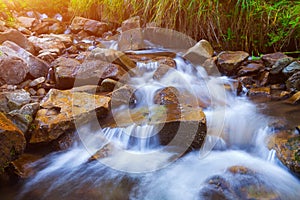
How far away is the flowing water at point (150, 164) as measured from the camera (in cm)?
234

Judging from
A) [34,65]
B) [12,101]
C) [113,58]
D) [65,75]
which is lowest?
[12,101]

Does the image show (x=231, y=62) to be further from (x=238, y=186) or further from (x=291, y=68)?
(x=238, y=186)

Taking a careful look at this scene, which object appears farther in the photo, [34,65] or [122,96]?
[34,65]

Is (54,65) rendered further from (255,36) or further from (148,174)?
(255,36)

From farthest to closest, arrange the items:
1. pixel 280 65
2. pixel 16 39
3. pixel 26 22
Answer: pixel 26 22 < pixel 16 39 < pixel 280 65

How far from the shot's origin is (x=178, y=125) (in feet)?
8.63

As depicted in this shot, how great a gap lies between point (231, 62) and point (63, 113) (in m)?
3.05

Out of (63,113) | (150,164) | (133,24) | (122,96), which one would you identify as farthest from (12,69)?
(133,24)

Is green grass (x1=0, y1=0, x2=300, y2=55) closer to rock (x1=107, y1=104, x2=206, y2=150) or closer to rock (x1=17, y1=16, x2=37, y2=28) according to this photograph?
rock (x1=107, y1=104, x2=206, y2=150)

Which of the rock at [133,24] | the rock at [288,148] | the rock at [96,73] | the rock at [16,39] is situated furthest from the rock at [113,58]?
the rock at [288,148]

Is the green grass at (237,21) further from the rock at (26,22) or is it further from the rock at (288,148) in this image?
the rock at (26,22)

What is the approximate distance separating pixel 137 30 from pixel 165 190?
473 centimetres

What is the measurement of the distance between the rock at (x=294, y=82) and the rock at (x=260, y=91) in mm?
305

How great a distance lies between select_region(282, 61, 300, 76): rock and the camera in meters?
3.91
